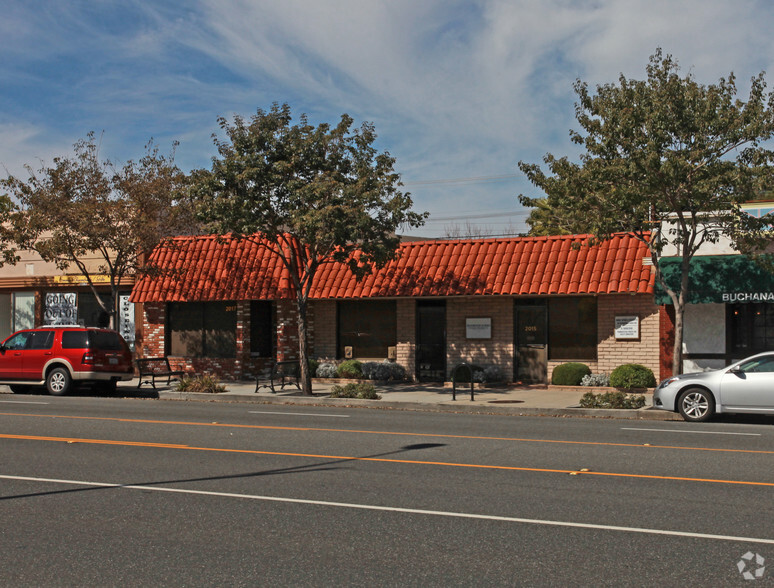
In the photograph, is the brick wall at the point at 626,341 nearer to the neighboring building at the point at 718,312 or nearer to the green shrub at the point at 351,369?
the neighboring building at the point at 718,312

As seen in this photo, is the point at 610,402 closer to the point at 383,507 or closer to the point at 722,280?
the point at 722,280

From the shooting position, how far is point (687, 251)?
19.0 metres

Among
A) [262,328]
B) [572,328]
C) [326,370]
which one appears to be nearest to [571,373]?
[572,328]

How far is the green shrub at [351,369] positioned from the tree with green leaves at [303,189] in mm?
3337

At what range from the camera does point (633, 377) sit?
21953 mm

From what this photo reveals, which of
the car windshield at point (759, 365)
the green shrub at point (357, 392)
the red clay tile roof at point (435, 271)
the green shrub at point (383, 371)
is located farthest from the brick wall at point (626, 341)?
the green shrub at point (357, 392)

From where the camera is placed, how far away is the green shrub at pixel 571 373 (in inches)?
918

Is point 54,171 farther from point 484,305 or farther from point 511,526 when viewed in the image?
point 511,526

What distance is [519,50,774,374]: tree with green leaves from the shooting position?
18.2 metres

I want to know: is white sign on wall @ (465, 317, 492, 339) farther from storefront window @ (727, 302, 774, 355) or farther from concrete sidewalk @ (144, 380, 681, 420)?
storefront window @ (727, 302, 774, 355)

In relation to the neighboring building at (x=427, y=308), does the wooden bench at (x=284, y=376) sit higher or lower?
lower

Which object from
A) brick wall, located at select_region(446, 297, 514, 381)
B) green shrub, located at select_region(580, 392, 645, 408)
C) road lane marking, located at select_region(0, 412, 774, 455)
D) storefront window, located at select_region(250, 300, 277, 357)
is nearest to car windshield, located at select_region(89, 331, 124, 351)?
storefront window, located at select_region(250, 300, 277, 357)

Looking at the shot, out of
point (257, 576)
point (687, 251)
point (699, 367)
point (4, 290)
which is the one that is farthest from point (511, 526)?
point (4, 290)

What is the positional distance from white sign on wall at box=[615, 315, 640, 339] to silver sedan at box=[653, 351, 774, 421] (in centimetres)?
614
